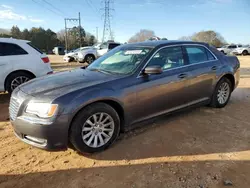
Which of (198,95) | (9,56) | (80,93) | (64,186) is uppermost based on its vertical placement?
(9,56)

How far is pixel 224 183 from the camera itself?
251cm

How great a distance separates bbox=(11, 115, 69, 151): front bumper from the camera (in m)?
2.72

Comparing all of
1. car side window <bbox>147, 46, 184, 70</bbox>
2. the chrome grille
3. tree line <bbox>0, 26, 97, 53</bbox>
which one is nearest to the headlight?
the chrome grille

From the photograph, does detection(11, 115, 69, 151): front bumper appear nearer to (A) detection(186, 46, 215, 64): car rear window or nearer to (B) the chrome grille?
(B) the chrome grille

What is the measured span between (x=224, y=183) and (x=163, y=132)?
1.42 metres

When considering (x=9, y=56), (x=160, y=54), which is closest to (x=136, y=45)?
(x=160, y=54)

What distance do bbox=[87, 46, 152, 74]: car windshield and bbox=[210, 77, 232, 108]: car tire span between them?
1.98m

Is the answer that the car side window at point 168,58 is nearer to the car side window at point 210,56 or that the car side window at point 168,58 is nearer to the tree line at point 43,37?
the car side window at point 210,56

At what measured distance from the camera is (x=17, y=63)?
5.88 m

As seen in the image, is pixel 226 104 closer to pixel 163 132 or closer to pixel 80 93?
pixel 163 132

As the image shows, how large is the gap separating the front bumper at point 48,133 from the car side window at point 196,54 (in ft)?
9.05

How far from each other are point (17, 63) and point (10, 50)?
1.37 ft

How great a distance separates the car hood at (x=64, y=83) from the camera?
3.00 m

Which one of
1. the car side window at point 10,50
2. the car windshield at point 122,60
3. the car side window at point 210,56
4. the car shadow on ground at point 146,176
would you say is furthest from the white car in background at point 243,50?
the car shadow on ground at point 146,176
